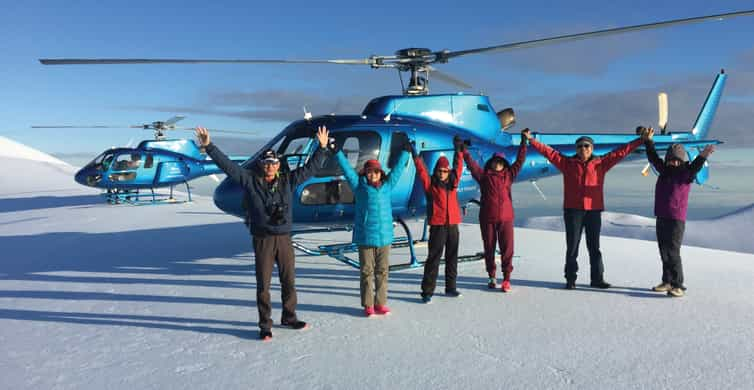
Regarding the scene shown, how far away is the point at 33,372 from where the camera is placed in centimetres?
355

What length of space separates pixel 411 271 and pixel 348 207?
1.30 metres

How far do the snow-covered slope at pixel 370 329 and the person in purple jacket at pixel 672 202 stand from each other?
35 cm

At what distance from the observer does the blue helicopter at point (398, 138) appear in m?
5.98

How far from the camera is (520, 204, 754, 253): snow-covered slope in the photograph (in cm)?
2220

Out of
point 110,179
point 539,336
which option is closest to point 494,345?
point 539,336

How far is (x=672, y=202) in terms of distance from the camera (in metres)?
→ 4.99

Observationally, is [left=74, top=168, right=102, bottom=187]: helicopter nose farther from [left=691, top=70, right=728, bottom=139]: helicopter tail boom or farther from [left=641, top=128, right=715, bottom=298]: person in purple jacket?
[left=691, top=70, right=728, bottom=139]: helicopter tail boom

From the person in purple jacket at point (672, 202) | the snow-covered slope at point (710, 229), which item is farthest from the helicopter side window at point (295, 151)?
the snow-covered slope at point (710, 229)

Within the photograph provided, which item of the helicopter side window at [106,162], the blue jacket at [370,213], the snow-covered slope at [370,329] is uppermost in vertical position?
the helicopter side window at [106,162]

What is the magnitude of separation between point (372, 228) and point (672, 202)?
3.23 m

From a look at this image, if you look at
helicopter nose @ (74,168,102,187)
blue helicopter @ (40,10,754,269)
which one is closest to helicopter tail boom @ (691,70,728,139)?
blue helicopter @ (40,10,754,269)

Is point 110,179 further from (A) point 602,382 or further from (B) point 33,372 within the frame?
(A) point 602,382

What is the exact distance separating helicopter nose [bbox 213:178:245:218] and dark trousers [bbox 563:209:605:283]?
394cm

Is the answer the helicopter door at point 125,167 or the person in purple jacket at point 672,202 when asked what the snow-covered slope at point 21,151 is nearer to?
the helicopter door at point 125,167
